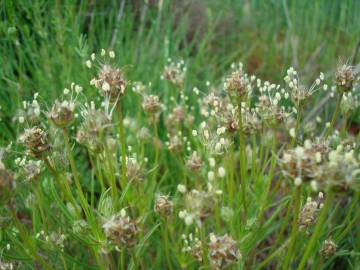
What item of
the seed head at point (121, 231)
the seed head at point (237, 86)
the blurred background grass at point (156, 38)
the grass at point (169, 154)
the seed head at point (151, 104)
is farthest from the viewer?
the blurred background grass at point (156, 38)

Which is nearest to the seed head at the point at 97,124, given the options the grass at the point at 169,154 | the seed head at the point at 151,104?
the grass at the point at 169,154

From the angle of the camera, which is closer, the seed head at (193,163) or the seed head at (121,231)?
the seed head at (121,231)

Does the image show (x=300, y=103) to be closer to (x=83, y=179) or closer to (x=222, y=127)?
(x=222, y=127)

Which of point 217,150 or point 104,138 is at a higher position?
point 104,138

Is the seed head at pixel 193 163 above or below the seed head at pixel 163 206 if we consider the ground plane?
above

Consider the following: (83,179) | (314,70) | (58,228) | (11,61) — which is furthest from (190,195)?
(314,70)

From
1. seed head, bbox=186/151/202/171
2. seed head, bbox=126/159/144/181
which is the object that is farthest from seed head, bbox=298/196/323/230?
seed head, bbox=126/159/144/181

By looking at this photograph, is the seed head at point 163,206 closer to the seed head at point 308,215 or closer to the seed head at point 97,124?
the seed head at point 97,124

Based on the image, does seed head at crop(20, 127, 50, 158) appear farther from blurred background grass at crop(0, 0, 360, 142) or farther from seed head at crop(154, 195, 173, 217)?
blurred background grass at crop(0, 0, 360, 142)
